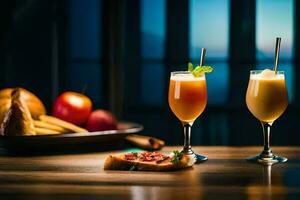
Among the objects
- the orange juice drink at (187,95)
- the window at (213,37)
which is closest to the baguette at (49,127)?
the orange juice drink at (187,95)

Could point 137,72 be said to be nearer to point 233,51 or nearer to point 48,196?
point 233,51

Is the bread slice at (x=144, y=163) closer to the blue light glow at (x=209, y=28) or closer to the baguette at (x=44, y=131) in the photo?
the baguette at (x=44, y=131)

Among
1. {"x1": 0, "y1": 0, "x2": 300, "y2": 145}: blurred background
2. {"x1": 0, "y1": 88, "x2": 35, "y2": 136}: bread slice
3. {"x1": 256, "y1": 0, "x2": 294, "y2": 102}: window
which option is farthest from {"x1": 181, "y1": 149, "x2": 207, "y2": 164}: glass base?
{"x1": 256, "y1": 0, "x2": 294, "y2": 102}: window

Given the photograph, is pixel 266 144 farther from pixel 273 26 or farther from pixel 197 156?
pixel 273 26

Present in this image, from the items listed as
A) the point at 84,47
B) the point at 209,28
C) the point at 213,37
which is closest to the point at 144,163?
the point at 84,47

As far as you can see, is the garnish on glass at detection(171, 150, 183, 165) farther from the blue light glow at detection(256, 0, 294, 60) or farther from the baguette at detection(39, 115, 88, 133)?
the blue light glow at detection(256, 0, 294, 60)

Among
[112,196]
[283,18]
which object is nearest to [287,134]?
[283,18]

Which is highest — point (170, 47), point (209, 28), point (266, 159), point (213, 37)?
point (209, 28)
